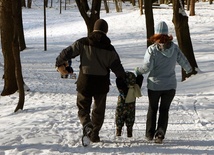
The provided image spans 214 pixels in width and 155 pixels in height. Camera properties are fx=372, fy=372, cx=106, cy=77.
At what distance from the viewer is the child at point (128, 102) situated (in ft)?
18.6

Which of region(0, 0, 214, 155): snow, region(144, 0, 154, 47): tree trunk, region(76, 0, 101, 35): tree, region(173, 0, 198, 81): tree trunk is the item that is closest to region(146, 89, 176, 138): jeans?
region(0, 0, 214, 155): snow

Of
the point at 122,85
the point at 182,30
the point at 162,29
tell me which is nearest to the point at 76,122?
the point at 122,85

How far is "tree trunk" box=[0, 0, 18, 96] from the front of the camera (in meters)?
10.2

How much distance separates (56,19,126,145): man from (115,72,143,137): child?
0.31m

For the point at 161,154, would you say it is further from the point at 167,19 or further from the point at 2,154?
the point at 167,19

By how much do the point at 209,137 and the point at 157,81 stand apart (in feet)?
4.45

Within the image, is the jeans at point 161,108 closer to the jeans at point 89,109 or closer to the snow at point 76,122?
the snow at point 76,122

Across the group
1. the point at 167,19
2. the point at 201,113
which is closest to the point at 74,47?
the point at 201,113

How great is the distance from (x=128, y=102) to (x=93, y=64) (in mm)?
949

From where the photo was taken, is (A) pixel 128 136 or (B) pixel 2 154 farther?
(A) pixel 128 136

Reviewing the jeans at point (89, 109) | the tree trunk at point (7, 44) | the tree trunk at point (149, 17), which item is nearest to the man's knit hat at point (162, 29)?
the jeans at point (89, 109)

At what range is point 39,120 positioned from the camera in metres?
7.09

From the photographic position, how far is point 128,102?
578 centimetres

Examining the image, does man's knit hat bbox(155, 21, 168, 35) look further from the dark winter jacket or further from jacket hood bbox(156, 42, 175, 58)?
the dark winter jacket
